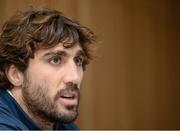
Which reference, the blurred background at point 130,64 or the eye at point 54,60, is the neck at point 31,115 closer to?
the eye at point 54,60

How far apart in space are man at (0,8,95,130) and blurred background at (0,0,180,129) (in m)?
0.63

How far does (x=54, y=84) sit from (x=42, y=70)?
0.08 m

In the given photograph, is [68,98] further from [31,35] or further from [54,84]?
[31,35]

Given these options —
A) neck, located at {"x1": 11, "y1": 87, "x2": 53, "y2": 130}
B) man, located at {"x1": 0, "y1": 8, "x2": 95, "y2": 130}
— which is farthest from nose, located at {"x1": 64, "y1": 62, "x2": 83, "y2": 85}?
neck, located at {"x1": 11, "y1": 87, "x2": 53, "y2": 130}

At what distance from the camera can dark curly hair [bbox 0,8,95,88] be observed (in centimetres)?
155

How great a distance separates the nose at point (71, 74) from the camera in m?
1.51

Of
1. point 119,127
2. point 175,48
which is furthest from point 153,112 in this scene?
point 175,48

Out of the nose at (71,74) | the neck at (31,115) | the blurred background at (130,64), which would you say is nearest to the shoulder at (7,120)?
the neck at (31,115)

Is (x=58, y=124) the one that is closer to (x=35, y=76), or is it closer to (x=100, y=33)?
(x=35, y=76)

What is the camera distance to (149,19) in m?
2.71

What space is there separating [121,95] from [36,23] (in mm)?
1131

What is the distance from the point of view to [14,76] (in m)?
1.60

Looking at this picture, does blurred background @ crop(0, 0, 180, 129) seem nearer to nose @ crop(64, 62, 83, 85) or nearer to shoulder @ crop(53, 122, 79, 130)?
shoulder @ crop(53, 122, 79, 130)

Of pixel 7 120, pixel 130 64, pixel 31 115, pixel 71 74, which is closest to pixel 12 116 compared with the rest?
pixel 7 120
